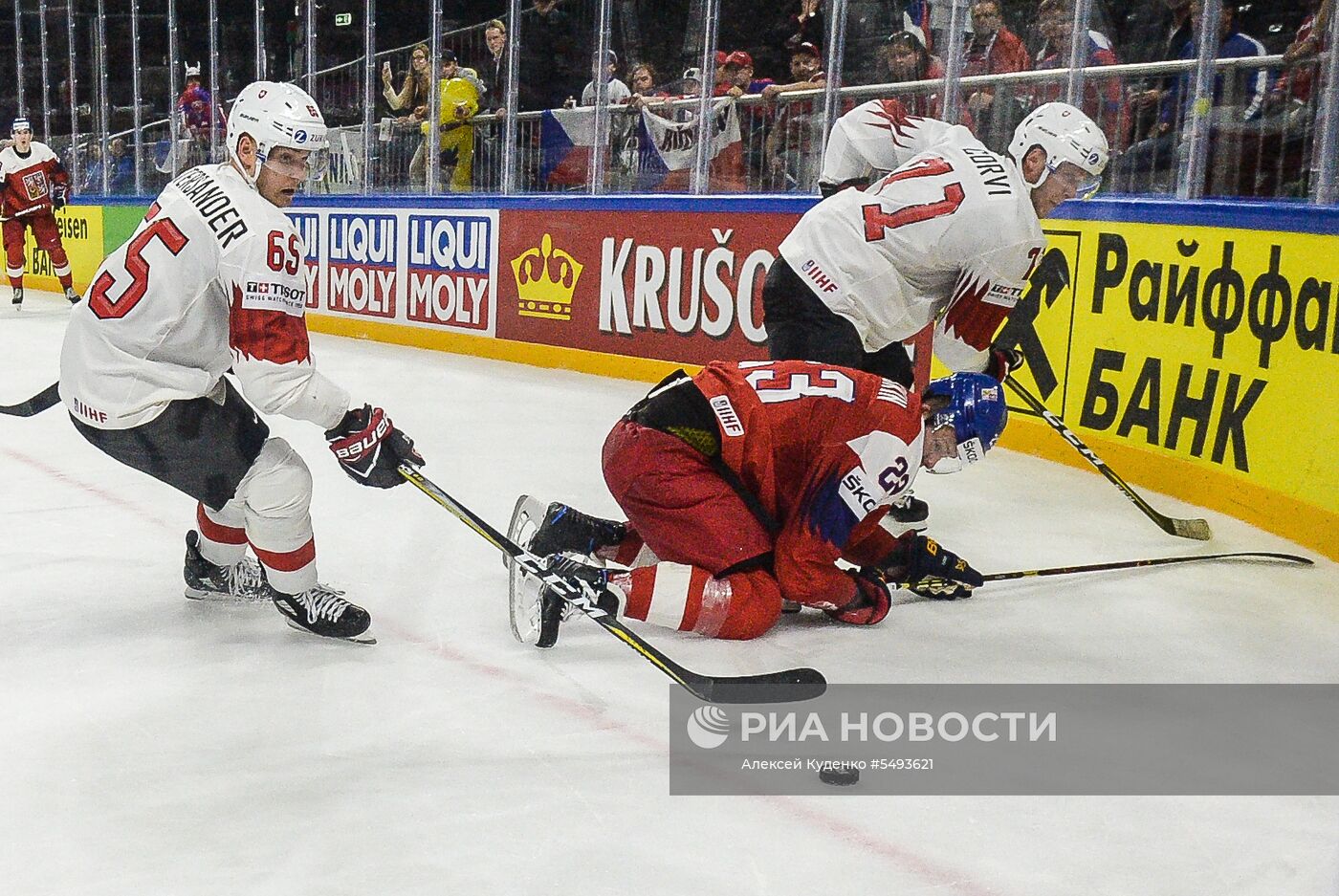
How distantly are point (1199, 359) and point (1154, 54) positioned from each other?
142 cm

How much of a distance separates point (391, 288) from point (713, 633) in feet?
22.9

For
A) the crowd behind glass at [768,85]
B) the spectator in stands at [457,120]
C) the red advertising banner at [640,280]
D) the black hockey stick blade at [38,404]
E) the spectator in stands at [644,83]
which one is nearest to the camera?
the black hockey stick blade at [38,404]

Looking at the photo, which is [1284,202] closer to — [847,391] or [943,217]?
[943,217]

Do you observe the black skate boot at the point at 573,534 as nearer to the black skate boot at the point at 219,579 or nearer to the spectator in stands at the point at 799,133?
the black skate boot at the point at 219,579

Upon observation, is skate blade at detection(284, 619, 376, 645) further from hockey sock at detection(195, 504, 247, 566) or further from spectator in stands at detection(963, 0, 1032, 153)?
spectator in stands at detection(963, 0, 1032, 153)

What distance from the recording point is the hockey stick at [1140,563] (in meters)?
3.50

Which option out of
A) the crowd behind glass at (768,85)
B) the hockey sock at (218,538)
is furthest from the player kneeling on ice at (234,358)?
the crowd behind glass at (768,85)

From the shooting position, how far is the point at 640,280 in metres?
7.51

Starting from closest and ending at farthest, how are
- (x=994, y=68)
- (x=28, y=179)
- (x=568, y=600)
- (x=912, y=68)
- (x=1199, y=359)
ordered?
(x=568, y=600), (x=1199, y=359), (x=994, y=68), (x=912, y=68), (x=28, y=179)

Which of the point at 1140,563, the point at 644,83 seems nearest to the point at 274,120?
the point at 1140,563

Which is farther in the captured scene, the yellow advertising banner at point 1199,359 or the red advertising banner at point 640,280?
the red advertising banner at point 640,280

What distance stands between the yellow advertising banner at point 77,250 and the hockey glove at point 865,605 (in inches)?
456

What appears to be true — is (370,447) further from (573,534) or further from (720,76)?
(720,76)

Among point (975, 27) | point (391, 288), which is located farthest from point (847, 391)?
point (391, 288)
